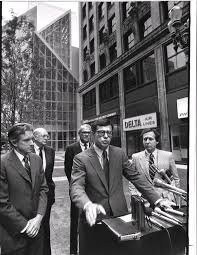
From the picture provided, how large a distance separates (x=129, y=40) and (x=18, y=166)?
2.22 metres

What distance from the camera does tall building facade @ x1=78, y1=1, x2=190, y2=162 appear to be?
2637 mm

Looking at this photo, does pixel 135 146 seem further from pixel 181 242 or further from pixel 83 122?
pixel 181 242

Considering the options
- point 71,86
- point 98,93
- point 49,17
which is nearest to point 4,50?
point 49,17

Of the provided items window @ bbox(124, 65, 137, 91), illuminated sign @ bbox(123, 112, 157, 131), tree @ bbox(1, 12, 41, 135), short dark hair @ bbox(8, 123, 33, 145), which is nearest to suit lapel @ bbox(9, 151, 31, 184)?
short dark hair @ bbox(8, 123, 33, 145)

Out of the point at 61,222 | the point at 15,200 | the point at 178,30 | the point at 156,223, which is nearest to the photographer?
the point at 156,223

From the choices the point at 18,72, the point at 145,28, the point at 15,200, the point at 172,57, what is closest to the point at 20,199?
the point at 15,200

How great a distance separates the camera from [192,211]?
1.66 metres

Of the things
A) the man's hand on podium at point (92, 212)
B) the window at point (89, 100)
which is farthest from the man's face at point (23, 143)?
the window at point (89, 100)

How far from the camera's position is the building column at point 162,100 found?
271 cm

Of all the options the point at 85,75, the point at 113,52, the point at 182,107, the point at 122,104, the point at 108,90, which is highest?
the point at 113,52

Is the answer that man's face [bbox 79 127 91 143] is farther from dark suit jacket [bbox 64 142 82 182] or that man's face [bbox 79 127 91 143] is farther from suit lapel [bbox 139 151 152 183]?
suit lapel [bbox 139 151 152 183]

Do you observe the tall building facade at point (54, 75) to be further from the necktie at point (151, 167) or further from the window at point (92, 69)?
the necktie at point (151, 167)

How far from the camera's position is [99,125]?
1.77m

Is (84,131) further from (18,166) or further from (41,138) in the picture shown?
(18,166)
